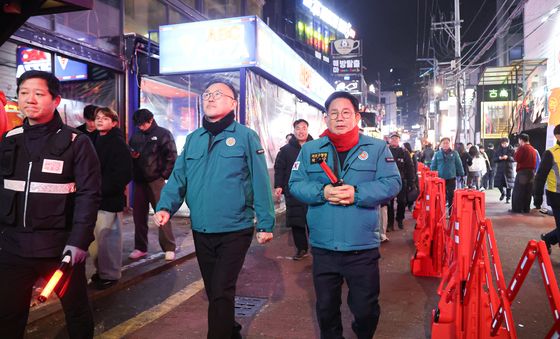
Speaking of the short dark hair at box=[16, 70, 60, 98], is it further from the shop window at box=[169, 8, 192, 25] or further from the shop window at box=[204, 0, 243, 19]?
the shop window at box=[204, 0, 243, 19]

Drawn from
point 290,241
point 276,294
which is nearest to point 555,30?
point 290,241

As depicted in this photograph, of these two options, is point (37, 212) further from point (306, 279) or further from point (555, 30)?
point (555, 30)

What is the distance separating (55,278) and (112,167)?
→ 3.00 meters

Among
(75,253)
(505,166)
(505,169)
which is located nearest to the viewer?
(75,253)

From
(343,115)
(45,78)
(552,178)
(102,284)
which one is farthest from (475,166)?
(45,78)

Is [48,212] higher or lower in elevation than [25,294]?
higher

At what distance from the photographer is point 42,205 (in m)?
2.74

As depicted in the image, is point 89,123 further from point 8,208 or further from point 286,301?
point 286,301

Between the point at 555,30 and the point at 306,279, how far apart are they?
10.8 metres

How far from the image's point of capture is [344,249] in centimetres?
305

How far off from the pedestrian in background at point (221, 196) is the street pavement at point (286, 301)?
1147 mm

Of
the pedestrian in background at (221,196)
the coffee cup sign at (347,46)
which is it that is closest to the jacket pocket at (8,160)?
the pedestrian in background at (221,196)

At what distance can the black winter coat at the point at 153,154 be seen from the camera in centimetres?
632

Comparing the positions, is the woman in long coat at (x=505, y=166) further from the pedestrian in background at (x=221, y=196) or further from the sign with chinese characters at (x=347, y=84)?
the sign with chinese characters at (x=347, y=84)
